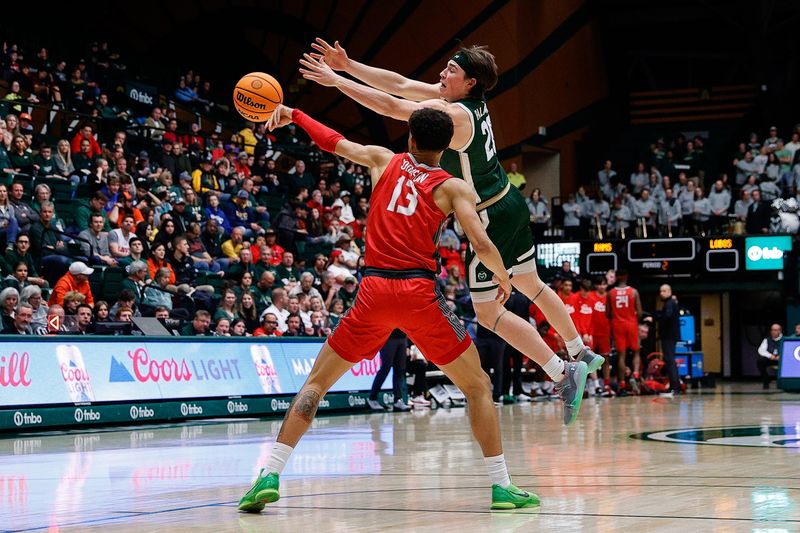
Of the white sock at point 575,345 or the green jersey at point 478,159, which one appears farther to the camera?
the white sock at point 575,345

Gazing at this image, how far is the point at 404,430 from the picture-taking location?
449 inches

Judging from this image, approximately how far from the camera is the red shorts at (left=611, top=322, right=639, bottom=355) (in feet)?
66.2

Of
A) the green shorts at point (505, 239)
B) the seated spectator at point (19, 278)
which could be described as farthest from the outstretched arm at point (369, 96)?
the seated spectator at point (19, 278)

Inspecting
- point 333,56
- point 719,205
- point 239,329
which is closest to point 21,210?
point 239,329

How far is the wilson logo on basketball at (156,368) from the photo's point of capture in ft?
40.8

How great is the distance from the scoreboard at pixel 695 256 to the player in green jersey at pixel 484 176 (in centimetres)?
1853

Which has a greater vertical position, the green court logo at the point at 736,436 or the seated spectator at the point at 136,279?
the seated spectator at the point at 136,279

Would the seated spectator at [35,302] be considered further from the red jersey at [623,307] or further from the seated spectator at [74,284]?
the red jersey at [623,307]

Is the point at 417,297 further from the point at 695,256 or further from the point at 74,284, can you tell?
the point at 695,256

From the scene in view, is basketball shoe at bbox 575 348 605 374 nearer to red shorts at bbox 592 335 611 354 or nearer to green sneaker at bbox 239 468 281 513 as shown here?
green sneaker at bbox 239 468 281 513

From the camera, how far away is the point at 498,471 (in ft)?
17.9

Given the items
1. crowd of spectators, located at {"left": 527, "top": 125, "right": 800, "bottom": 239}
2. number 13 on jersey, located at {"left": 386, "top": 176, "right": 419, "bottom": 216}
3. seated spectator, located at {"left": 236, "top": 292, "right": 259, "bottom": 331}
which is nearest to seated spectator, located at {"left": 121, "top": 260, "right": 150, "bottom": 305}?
seated spectator, located at {"left": 236, "top": 292, "right": 259, "bottom": 331}

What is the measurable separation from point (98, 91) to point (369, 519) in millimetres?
16982

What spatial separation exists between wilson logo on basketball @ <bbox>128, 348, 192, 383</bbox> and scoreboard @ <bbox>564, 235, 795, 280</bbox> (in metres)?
14.9
